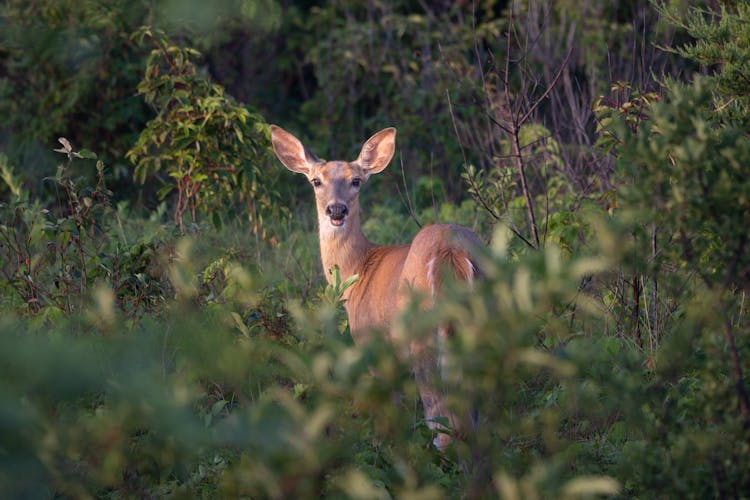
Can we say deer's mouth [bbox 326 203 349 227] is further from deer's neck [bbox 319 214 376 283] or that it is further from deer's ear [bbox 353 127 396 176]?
deer's ear [bbox 353 127 396 176]

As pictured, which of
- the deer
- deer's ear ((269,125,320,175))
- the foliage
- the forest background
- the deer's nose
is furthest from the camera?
the foliage

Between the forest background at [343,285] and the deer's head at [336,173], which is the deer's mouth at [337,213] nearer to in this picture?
the deer's head at [336,173]

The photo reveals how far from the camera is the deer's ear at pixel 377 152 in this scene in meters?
6.29

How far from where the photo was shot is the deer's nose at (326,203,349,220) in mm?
5648

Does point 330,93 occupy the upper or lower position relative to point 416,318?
lower

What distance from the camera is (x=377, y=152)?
6387 millimetres

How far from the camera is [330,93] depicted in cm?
1045

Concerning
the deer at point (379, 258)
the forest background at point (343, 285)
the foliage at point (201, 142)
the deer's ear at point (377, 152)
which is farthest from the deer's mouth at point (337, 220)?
the foliage at point (201, 142)

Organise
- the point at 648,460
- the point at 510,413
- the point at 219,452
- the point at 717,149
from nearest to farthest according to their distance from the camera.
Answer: the point at 648,460, the point at 717,149, the point at 219,452, the point at 510,413

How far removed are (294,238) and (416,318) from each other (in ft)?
15.8

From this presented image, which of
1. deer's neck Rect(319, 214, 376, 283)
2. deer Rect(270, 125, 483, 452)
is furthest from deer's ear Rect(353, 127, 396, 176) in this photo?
deer's neck Rect(319, 214, 376, 283)

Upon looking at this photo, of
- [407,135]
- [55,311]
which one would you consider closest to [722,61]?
[55,311]

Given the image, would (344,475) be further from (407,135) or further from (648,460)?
(407,135)

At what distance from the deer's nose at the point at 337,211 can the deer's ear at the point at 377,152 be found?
644 mm
